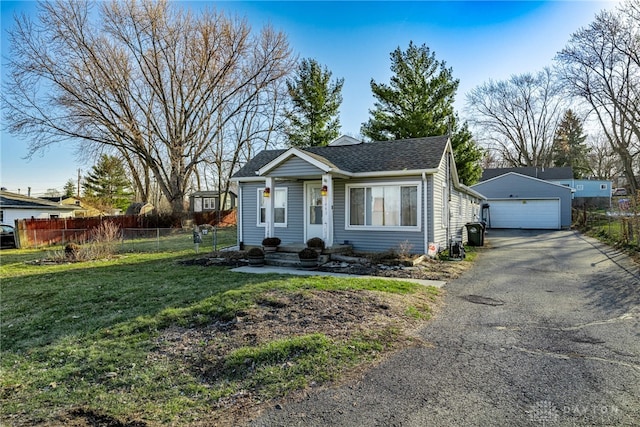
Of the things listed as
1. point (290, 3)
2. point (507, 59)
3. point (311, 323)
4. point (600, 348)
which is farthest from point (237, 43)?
point (600, 348)

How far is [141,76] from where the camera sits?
26.5 metres

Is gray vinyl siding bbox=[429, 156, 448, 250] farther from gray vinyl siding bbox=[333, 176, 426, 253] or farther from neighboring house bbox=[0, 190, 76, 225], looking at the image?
neighboring house bbox=[0, 190, 76, 225]

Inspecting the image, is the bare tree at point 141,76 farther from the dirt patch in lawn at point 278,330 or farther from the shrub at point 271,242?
the dirt patch in lawn at point 278,330

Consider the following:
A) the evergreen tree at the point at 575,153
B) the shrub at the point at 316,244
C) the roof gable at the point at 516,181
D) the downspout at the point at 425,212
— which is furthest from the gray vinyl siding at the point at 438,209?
the evergreen tree at the point at 575,153

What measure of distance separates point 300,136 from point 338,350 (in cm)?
2645

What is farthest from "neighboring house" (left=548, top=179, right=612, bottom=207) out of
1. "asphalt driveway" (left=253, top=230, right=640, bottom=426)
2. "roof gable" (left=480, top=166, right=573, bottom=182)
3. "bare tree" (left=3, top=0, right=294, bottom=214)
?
"asphalt driveway" (left=253, top=230, right=640, bottom=426)

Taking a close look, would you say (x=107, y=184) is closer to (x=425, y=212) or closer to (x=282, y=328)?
(x=425, y=212)

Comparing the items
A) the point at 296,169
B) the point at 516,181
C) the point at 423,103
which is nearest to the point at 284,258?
the point at 296,169

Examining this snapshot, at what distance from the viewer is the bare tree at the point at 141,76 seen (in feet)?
75.2

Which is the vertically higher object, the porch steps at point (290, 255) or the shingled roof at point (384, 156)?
the shingled roof at point (384, 156)

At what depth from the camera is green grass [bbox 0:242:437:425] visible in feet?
11.4

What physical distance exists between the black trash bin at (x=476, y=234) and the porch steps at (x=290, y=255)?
768cm

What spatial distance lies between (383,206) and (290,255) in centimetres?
345

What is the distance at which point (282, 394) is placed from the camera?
3426mm
